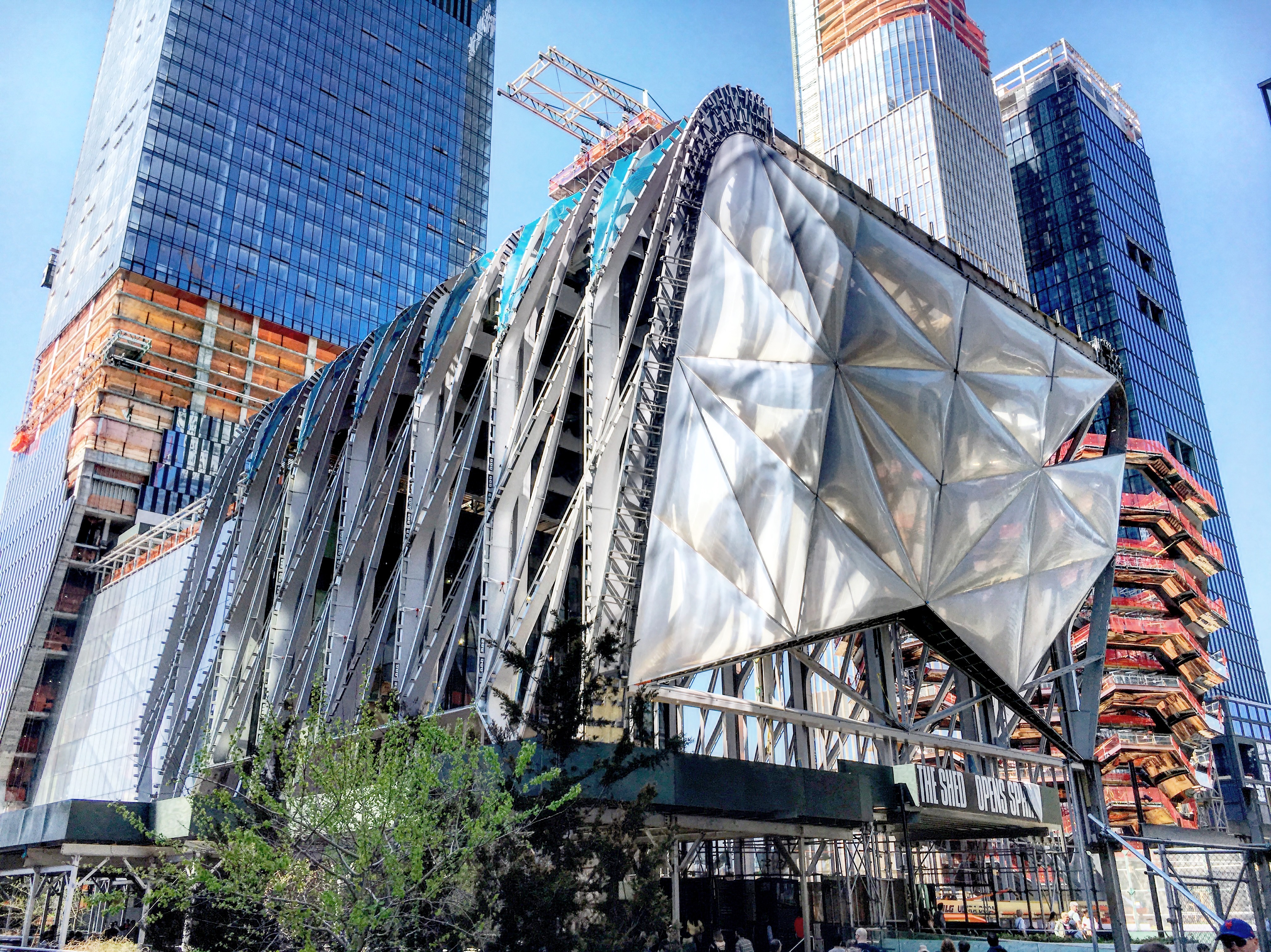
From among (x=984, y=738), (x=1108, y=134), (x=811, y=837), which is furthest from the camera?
(x=1108, y=134)

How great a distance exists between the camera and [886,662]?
106 feet

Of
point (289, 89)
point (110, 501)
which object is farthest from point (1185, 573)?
point (289, 89)

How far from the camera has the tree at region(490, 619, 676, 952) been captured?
14.3 meters

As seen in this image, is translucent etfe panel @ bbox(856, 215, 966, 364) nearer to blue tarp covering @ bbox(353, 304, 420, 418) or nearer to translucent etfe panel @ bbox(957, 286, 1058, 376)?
translucent etfe panel @ bbox(957, 286, 1058, 376)

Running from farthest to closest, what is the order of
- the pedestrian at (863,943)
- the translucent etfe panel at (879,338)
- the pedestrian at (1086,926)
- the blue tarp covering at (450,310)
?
the blue tarp covering at (450,310)
the pedestrian at (1086,926)
the translucent etfe panel at (879,338)
the pedestrian at (863,943)

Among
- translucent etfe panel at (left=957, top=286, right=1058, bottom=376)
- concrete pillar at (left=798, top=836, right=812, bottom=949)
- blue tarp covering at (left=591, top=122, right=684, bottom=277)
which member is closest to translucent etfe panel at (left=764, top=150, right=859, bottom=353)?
translucent etfe panel at (left=957, top=286, right=1058, bottom=376)

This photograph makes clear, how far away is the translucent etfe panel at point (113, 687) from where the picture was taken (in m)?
64.6

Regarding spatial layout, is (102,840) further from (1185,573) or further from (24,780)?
(1185,573)

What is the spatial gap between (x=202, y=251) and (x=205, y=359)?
36.1 feet

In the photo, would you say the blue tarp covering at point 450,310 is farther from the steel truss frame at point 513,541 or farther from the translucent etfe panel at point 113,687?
the translucent etfe panel at point 113,687

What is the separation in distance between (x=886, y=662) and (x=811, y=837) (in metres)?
6.17

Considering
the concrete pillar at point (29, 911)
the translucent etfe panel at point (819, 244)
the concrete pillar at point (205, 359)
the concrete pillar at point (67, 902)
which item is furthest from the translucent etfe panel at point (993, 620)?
the concrete pillar at point (205, 359)

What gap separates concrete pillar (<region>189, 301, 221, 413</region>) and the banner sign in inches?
3276

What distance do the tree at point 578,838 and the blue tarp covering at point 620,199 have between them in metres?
18.1
